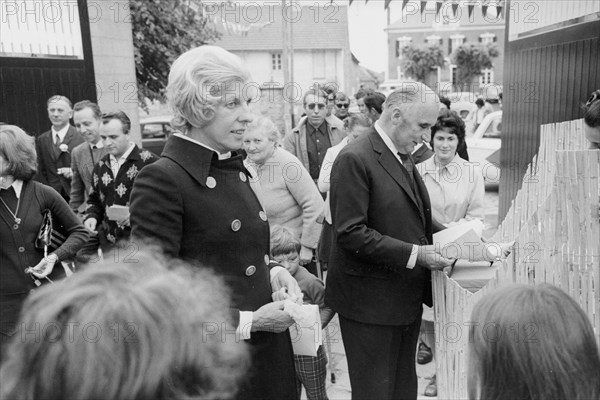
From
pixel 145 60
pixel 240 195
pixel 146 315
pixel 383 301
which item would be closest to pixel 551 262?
pixel 383 301

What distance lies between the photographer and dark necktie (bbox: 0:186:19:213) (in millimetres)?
3115

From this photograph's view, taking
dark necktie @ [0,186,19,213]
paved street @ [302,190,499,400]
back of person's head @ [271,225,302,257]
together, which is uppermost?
dark necktie @ [0,186,19,213]

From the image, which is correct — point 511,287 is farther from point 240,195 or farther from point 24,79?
point 24,79

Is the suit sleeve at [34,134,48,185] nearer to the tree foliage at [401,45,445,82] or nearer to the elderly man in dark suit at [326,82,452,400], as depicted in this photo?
the elderly man in dark suit at [326,82,452,400]

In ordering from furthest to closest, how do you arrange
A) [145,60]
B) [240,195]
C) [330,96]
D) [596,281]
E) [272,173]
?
[145,60], [330,96], [272,173], [596,281], [240,195]

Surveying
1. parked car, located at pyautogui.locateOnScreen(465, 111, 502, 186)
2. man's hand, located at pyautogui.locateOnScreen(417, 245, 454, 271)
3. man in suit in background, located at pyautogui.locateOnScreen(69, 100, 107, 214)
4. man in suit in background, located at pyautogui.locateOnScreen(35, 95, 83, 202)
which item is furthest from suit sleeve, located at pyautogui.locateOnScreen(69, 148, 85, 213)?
parked car, located at pyautogui.locateOnScreen(465, 111, 502, 186)

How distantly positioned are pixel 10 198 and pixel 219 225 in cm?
191

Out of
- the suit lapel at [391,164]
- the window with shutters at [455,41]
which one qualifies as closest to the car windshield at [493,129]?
the suit lapel at [391,164]

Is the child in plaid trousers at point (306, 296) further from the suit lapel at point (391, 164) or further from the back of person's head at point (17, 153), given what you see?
the back of person's head at point (17, 153)

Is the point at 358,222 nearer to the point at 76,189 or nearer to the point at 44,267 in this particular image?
the point at 44,267

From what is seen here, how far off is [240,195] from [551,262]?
129cm

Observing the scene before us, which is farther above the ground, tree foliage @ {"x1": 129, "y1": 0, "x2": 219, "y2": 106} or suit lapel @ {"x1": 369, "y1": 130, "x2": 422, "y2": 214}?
tree foliage @ {"x1": 129, "y1": 0, "x2": 219, "y2": 106}

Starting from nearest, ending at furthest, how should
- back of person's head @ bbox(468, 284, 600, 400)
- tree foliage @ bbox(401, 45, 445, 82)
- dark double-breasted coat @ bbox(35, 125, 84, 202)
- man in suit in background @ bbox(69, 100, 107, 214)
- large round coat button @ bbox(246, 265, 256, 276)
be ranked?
back of person's head @ bbox(468, 284, 600, 400) → large round coat button @ bbox(246, 265, 256, 276) → man in suit in background @ bbox(69, 100, 107, 214) → dark double-breasted coat @ bbox(35, 125, 84, 202) → tree foliage @ bbox(401, 45, 445, 82)

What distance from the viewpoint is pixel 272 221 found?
3.97 metres
